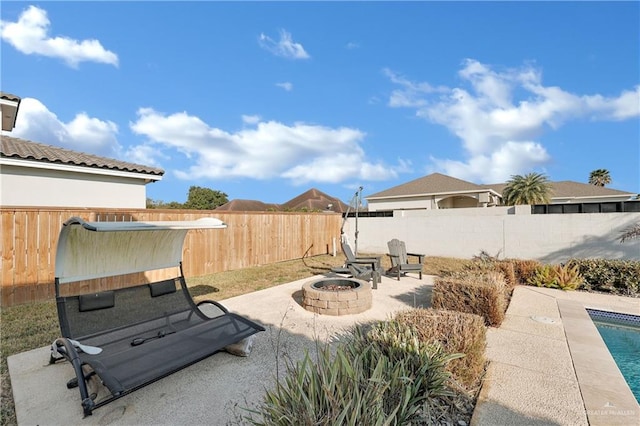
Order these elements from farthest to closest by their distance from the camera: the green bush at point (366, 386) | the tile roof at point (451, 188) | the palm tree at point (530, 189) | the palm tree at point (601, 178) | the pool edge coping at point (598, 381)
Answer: the palm tree at point (601, 178) < the tile roof at point (451, 188) < the palm tree at point (530, 189) < the pool edge coping at point (598, 381) < the green bush at point (366, 386)

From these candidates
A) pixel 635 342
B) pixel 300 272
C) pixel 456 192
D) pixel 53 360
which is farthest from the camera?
pixel 456 192

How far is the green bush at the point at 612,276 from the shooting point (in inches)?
263

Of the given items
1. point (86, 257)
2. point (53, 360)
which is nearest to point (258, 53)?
point (86, 257)

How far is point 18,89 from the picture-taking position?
877cm

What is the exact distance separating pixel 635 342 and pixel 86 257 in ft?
26.5

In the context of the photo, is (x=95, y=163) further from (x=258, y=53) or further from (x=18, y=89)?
(x=258, y=53)

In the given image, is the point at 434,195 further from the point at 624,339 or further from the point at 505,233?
the point at 624,339

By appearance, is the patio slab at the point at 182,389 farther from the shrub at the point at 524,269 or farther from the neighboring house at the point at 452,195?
the neighboring house at the point at 452,195

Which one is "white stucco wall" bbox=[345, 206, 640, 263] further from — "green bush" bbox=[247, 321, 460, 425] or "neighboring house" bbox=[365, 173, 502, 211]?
"green bush" bbox=[247, 321, 460, 425]

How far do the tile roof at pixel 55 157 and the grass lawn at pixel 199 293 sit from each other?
12.4 ft

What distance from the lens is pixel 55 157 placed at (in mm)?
7770

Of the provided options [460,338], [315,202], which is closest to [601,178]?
[315,202]

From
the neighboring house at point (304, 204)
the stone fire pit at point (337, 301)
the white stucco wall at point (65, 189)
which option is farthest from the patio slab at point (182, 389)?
the neighboring house at point (304, 204)

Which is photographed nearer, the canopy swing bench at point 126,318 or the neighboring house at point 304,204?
the canopy swing bench at point 126,318
